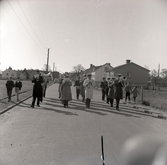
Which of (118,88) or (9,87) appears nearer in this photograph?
(118,88)

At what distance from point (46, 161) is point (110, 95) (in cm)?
788

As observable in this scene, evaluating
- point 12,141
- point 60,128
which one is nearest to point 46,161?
point 12,141

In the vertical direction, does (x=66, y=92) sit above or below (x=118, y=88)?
below

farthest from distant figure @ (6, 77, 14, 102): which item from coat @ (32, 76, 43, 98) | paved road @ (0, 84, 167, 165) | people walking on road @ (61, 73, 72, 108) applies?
paved road @ (0, 84, 167, 165)

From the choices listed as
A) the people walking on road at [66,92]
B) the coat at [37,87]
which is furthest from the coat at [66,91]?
the coat at [37,87]

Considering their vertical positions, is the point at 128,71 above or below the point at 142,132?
above

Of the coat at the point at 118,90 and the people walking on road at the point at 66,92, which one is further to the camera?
the people walking on road at the point at 66,92

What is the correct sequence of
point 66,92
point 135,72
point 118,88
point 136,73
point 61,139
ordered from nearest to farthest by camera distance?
point 61,139
point 118,88
point 66,92
point 135,72
point 136,73

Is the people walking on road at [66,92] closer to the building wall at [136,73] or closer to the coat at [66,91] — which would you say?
the coat at [66,91]

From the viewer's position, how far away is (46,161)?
3605mm

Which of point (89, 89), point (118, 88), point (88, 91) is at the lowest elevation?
point (88, 91)

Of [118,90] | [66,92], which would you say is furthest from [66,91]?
[118,90]

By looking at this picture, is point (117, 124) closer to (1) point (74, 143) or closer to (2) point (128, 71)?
(1) point (74, 143)

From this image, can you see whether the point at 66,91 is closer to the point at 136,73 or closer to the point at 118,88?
the point at 118,88
